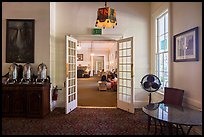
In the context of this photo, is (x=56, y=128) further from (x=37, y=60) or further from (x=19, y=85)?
(x=37, y=60)

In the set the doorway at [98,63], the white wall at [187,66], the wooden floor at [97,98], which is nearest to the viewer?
the white wall at [187,66]

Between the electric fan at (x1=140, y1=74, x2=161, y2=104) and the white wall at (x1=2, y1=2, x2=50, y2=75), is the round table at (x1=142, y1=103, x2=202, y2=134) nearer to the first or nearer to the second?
the electric fan at (x1=140, y1=74, x2=161, y2=104)

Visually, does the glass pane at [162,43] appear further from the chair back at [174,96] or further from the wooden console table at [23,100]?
the wooden console table at [23,100]

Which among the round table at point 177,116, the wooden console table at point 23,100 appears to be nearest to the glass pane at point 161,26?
the round table at point 177,116

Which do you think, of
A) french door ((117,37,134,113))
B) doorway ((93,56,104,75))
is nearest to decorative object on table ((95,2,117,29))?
french door ((117,37,134,113))

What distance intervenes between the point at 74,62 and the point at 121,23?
193cm

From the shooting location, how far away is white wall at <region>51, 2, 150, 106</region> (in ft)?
18.8

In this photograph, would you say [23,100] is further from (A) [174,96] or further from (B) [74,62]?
(A) [174,96]

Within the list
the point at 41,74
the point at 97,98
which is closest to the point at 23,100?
the point at 41,74

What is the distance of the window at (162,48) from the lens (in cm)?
470

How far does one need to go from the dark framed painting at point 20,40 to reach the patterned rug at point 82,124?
166cm

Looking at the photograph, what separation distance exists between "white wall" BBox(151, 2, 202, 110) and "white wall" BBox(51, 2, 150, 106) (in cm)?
163

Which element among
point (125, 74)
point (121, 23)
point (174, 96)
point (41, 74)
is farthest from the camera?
point (121, 23)

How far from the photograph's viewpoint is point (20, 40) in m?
5.11
